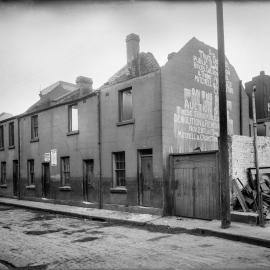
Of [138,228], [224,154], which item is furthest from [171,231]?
[224,154]

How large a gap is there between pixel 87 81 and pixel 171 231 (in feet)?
47.0

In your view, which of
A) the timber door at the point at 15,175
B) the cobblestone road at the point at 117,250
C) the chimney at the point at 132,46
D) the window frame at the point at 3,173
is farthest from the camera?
the window frame at the point at 3,173

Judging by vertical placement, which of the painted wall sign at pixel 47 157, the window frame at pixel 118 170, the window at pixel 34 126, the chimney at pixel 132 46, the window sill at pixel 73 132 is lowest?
the window frame at pixel 118 170

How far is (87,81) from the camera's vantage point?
73.6ft

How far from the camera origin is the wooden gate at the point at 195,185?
1202cm

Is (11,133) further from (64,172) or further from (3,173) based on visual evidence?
(64,172)

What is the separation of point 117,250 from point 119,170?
744 cm

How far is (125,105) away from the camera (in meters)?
15.3

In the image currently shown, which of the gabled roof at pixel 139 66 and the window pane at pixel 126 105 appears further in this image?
the gabled roof at pixel 139 66

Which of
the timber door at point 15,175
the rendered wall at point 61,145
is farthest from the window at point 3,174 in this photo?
the rendered wall at point 61,145

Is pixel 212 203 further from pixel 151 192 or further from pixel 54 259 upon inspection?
pixel 54 259

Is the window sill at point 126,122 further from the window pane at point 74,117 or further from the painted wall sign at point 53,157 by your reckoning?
the painted wall sign at point 53,157

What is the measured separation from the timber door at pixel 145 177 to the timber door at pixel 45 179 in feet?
27.5

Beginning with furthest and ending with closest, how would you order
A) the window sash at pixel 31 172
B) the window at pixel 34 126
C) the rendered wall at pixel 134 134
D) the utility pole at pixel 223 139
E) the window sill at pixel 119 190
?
the window sash at pixel 31 172
the window at pixel 34 126
the window sill at pixel 119 190
the rendered wall at pixel 134 134
the utility pole at pixel 223 139
